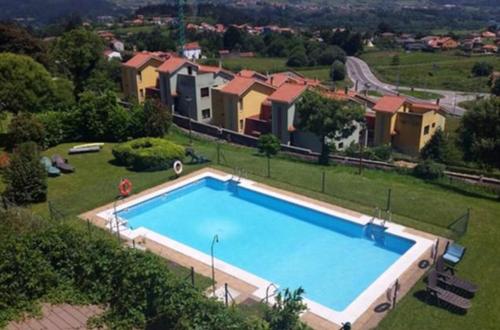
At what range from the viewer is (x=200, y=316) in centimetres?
1058

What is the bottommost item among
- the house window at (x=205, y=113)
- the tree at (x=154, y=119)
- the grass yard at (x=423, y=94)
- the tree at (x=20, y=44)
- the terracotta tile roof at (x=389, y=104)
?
the grass yard at (x=423, y=94)

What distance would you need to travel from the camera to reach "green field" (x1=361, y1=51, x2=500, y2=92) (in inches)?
3725

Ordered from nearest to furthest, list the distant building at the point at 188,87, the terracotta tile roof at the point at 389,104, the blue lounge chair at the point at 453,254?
the blue lounge chair at the point at 453,254
the terracotta tile roof at the point at 389,104
the distant building at the point at 188,87

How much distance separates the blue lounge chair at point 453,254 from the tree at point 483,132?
9968mm

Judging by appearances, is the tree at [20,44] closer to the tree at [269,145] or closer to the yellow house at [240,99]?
the yellow house at [240,99]

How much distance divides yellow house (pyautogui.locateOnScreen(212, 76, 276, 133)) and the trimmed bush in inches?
603

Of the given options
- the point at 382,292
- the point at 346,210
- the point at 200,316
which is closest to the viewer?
the point at 200,316

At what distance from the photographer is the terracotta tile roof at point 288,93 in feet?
123

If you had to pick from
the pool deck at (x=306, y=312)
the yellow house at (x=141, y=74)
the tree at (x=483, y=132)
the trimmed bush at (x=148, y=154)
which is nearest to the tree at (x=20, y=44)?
the yellow house at (x=141, y=74)

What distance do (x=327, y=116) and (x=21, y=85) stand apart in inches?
828

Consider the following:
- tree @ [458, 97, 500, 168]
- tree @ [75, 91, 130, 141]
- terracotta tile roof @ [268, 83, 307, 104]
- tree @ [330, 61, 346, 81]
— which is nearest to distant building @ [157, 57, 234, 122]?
terracotta tile roof @ [268, 83, 307, 104]

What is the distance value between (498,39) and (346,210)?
537 ft

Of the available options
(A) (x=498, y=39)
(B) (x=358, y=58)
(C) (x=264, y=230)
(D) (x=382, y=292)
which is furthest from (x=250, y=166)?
(A) (x=498, y=39)

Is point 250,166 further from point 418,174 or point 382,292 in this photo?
point 382,292
